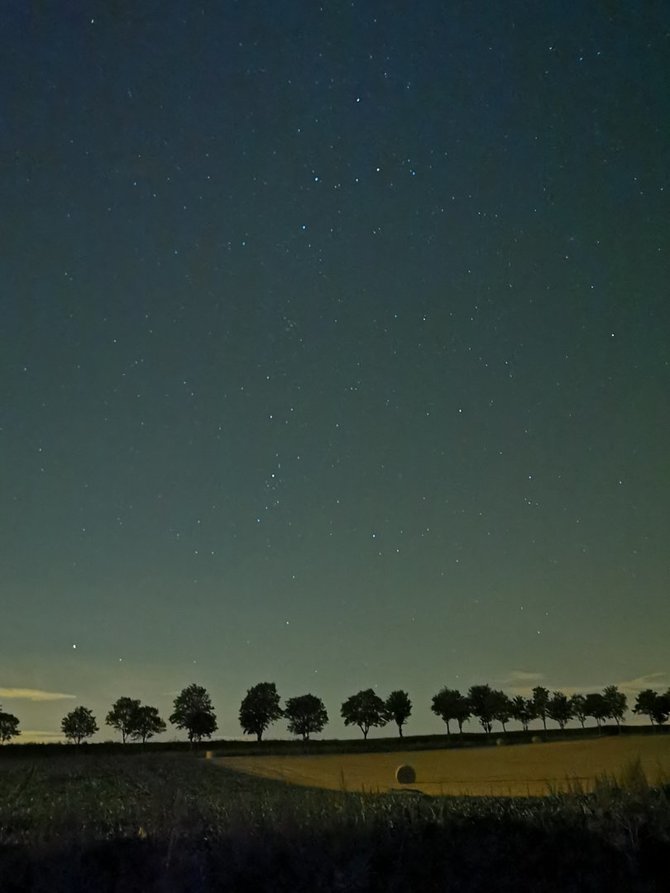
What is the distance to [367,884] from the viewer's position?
1600cm

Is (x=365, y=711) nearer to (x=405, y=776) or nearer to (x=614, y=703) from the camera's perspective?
(x=614, y=703)

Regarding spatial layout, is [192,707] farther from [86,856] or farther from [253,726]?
[86,856]

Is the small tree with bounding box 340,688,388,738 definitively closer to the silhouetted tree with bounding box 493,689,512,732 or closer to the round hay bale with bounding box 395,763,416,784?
the silhouetted tree with bounding box 493,689,512,732

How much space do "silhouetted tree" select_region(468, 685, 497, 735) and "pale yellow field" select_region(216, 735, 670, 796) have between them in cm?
8405

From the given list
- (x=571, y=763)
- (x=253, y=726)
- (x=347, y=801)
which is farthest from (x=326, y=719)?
(x=347, y=801)

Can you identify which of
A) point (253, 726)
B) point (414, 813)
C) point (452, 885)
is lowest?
point (452, 885)

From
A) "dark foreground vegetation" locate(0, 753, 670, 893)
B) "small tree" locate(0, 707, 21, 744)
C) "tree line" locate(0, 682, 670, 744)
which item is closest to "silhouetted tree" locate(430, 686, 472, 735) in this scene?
"tree line" locate(0, 682, 670, 744)

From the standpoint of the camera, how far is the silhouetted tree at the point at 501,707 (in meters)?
176

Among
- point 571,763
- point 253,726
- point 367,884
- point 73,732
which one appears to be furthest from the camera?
point 73,732

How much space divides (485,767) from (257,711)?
109m

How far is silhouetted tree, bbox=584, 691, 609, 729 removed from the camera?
586 feet

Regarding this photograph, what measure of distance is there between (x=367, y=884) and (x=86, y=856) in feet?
16.5

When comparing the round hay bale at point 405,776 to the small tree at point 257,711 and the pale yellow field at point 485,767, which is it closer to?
the pale yellow field at point 485,767

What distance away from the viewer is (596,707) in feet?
586
